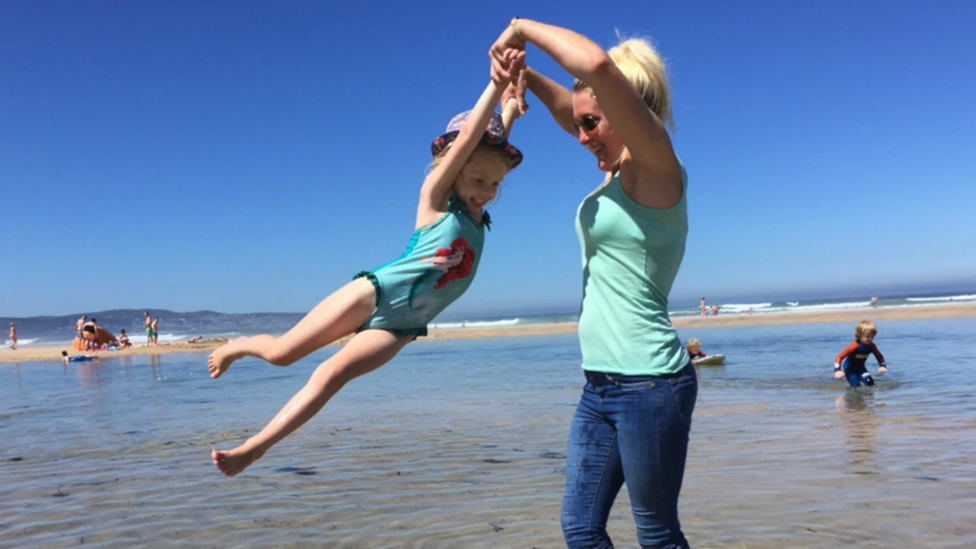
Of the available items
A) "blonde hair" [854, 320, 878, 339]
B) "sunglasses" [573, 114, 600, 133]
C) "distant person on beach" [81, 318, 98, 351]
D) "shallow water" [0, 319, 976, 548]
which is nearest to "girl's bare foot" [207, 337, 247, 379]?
"shallow water" [0, 319, 976, 548]

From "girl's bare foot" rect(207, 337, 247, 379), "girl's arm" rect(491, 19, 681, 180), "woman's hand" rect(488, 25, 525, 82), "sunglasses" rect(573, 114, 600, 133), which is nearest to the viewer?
"girl's arm" rect(491, 19, 681, 180)

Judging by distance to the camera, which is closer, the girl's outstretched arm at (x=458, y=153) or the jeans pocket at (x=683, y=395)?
the jeans pocket at (x=683, y=395)

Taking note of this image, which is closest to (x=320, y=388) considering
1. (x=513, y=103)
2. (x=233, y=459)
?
(x=233, y=459)

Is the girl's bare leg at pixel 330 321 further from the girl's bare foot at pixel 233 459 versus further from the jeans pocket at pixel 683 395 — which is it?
the jeans pocket at pixel 683 395

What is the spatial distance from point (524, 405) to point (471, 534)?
5.19 m

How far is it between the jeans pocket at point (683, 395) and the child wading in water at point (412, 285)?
119 centimetres

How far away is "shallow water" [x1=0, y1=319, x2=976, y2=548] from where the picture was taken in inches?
180

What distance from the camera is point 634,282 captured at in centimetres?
248

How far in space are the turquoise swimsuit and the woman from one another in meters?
0.72

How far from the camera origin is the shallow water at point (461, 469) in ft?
15.0

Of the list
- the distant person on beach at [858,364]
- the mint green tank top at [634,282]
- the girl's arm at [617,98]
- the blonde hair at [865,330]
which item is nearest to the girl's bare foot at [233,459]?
the mint green tank top at [634,282]

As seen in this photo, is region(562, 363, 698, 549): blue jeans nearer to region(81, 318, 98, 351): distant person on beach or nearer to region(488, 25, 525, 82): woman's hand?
region(488, 25, 525, 82): woman's hand

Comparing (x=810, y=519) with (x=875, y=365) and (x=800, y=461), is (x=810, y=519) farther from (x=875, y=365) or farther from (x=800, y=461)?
(x=875, y=365)

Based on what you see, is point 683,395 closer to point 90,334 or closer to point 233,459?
point 233,459
